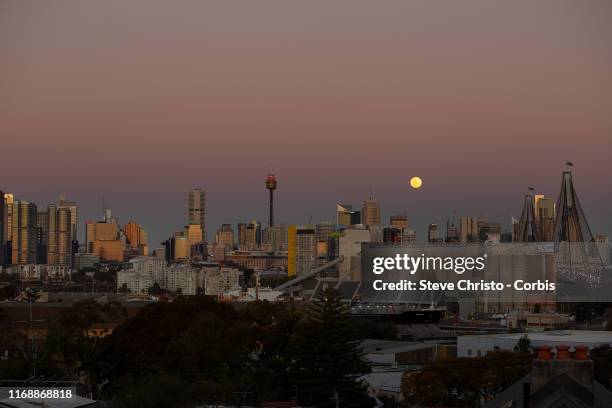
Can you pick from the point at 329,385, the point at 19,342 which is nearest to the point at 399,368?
the point at 329,385

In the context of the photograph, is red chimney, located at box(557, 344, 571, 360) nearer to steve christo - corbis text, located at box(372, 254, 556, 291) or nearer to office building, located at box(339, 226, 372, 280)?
steve christo - corbis text, located at box(372, 254, 556, 291)

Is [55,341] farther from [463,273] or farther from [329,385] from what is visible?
[463,273]

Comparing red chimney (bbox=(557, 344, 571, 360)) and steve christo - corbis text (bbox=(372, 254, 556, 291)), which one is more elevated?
steve christo - corbis text (bbox=(372, 254, 556, 291))

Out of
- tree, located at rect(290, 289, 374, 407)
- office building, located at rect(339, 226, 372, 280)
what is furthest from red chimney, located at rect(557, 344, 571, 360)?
office building, located at rect(339, 226, 372, 280)

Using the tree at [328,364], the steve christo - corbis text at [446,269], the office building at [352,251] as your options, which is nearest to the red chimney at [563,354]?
the tree at [328,364]

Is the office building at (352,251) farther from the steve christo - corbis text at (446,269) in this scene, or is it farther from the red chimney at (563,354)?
the red chimney at (563,354)

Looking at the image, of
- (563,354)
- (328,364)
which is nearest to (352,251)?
(328,364)
